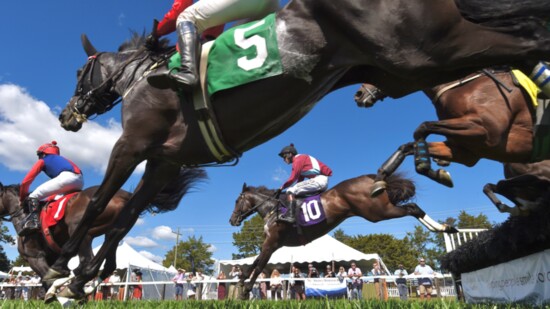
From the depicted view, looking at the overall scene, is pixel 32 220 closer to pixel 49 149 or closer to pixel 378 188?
pixel 49 149

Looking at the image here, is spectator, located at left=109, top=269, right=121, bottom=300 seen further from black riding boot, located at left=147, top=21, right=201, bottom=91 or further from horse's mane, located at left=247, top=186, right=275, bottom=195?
black riding boot, located at left=147, top=21, right=201, bottom=91

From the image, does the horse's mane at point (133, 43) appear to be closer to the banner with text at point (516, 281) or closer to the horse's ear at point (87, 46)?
the horse's ear at point (87, 46)

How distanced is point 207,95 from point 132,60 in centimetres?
157

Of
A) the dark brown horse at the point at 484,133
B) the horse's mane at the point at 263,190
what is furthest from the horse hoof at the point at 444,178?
the horse's mane at the point at 263,190

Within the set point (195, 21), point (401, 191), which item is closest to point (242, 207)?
point (401, 191)

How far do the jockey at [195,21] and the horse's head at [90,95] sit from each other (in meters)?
1.31

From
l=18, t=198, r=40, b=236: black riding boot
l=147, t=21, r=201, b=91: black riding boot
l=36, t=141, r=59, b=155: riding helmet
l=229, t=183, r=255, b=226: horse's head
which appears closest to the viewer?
l=147, t=21, r=201, b=91: black riding boot

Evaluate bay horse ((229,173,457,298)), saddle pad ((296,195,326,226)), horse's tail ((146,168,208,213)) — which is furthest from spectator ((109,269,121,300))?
horse's tail ((146,168,208,213))

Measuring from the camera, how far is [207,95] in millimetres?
3021

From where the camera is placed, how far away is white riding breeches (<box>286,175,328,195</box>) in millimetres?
9741

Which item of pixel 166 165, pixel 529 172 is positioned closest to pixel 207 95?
pixel 166 165

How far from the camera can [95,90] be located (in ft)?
14.2

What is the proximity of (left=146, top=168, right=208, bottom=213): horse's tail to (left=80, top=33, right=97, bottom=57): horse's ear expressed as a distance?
2.04 metres

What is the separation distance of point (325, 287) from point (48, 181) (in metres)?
9.60
